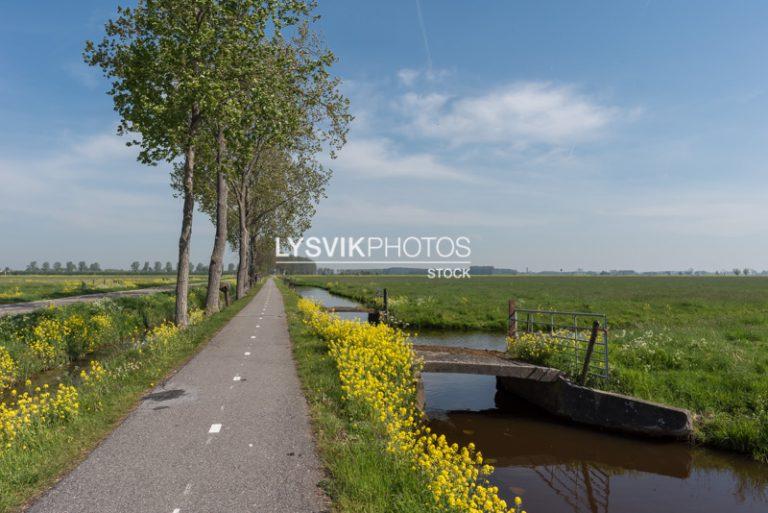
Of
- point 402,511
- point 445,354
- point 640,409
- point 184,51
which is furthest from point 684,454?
point 184,51

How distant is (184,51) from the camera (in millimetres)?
16453

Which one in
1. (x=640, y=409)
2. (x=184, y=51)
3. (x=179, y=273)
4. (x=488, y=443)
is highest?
(x=184, y=51)

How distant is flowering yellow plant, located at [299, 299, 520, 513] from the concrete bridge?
1916mm

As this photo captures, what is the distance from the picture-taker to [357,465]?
593cm

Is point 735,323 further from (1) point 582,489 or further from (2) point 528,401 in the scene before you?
(1) point 582,489

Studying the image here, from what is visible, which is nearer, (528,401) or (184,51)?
(528,401)

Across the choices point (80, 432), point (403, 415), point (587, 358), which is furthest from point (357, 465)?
point (587, 358)

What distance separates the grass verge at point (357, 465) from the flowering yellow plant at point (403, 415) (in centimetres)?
20

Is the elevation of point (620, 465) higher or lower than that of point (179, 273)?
lower

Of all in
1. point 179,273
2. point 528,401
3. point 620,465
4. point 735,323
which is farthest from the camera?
point 735,323

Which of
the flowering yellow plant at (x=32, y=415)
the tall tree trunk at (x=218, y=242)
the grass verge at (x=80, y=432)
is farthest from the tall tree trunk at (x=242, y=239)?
the flowering yellow plant at (x=32, y=415)

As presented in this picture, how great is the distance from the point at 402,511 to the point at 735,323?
79.1 feet

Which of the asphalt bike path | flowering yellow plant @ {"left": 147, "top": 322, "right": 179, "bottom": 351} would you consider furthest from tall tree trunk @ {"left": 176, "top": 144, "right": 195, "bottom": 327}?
the asphalt bike path

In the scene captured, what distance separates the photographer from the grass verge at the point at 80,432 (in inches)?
220
